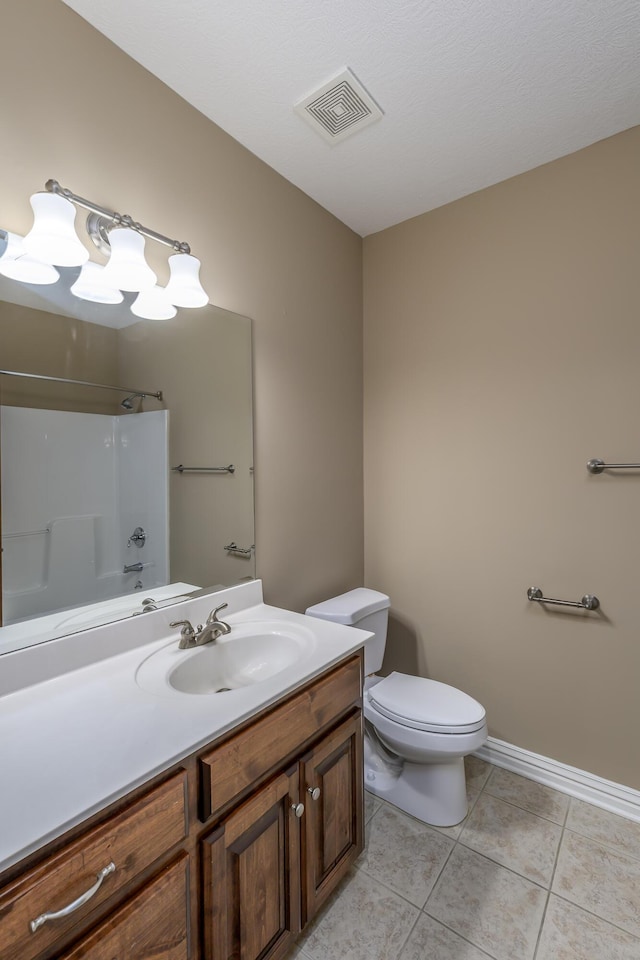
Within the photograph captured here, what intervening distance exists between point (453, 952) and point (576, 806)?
0.82 meters

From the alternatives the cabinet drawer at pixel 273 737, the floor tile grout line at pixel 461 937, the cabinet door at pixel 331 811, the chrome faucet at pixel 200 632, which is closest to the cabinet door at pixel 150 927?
the cabinet drawer at pixel 273 737

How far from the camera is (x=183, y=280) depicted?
136 cm

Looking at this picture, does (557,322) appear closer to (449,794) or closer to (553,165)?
(553,165)

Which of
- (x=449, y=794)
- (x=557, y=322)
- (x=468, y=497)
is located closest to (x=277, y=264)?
(x=557, y=322)

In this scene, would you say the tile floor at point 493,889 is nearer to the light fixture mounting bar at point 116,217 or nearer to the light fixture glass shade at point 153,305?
the light fixture glass shade at point 153,305

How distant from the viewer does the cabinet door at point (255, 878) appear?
34.7 inches

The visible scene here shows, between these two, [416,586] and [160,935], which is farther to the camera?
[416,586]

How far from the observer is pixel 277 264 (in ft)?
5.92

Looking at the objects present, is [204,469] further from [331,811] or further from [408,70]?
[408,70]

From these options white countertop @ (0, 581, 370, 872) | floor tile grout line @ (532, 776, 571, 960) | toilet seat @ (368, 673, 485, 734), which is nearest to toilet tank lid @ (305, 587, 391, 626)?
toilet seat @ (368, 673, 485, 734)

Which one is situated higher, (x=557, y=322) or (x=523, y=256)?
(x=523, y=256)

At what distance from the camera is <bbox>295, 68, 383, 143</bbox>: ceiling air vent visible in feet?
4.59

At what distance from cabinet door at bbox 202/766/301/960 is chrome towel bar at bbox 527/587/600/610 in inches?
48.5

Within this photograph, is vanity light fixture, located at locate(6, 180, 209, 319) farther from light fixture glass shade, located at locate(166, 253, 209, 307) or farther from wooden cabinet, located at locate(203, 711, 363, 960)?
wooden cabinet, located at locate(203, 711, 363, 960)
